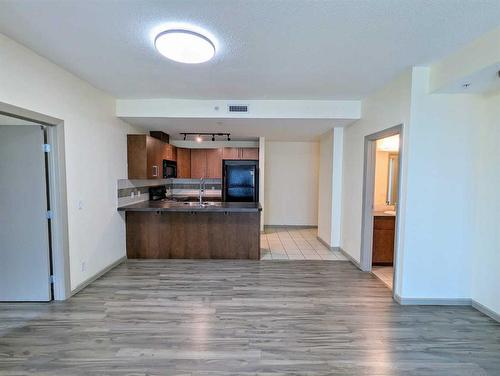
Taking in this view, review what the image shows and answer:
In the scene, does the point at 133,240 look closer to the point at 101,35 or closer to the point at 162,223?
the point at 162,223

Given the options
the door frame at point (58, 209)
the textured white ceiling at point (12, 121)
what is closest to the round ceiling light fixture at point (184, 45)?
the door frame at point (58, 209)

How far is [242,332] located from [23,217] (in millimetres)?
2600

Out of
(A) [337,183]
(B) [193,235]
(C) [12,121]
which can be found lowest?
(B) [193,235]

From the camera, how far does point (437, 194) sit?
270cm

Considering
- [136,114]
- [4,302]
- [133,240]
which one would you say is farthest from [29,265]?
[136,114]

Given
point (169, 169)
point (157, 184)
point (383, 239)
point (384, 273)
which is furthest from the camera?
point (157, 184)

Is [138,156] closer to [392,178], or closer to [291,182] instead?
[291,182]

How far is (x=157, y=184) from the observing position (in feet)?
18.6

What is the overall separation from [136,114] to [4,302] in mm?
2798

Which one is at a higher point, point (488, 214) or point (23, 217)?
point (488, 214)

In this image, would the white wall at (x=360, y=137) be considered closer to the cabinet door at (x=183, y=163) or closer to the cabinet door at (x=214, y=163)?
the cabinet door at (x=214, y=163)

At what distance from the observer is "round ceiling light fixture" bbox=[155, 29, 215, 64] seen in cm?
197

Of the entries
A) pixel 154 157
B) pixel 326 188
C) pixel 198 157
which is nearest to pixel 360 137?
pixel 326 188

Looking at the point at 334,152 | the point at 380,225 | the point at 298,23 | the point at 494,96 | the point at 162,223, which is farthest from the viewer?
the point at 334,152
